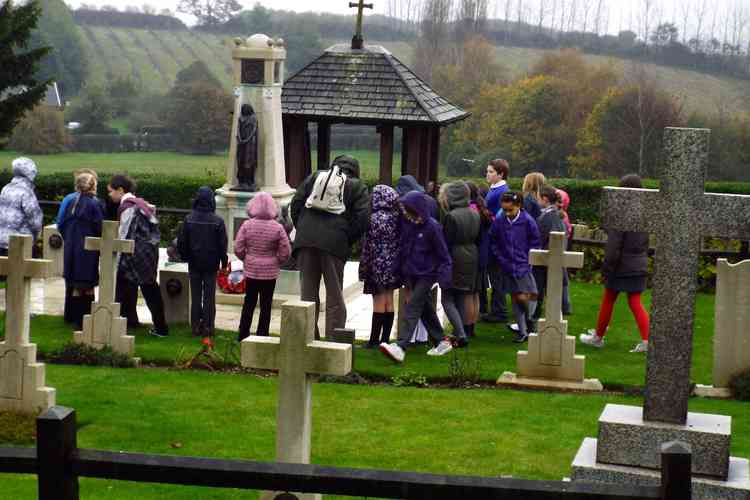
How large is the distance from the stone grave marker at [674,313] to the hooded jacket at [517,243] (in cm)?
571

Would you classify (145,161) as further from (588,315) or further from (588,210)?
(588,315)

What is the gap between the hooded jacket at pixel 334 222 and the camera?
10.4 metres

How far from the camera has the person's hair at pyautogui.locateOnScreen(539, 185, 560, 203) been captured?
12.0 m

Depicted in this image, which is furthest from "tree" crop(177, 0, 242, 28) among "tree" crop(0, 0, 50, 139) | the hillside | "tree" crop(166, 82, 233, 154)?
"tree" crop(0, 0, 50, 139)

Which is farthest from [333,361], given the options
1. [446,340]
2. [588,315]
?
[588,315]

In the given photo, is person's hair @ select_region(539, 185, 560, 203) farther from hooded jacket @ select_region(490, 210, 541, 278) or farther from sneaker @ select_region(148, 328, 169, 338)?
sneaker @ select_region(148, 328, 169, 338)

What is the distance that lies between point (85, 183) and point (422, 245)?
335 cm

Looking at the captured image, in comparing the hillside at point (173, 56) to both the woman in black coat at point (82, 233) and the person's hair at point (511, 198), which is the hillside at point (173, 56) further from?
the woman in black coat at point (82, 233)

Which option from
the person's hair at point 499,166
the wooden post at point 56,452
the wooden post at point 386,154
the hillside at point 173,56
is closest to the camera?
the wooden post at point 56,452

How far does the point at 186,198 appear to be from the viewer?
70.6 feet

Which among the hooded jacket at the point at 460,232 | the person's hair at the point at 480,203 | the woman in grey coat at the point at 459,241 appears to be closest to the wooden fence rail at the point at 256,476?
the woman in grey coat at the point at 459,241

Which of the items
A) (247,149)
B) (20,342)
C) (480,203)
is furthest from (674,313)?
(247,149)

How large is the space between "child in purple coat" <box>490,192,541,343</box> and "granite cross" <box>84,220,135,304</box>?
3473 mm

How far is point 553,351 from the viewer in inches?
387
